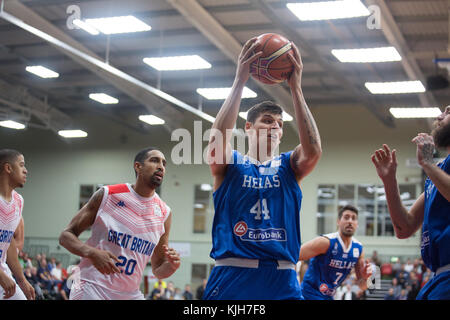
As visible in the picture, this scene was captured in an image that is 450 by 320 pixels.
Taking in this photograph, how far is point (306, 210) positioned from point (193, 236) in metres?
4.95

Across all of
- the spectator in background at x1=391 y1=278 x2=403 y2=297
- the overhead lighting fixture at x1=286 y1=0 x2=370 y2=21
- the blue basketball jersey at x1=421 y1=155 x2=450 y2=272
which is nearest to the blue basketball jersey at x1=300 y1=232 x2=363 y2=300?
the blue basketball jersey at x1=421 y1=155 x2=450 y2=272

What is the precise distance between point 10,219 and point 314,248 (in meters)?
3.43

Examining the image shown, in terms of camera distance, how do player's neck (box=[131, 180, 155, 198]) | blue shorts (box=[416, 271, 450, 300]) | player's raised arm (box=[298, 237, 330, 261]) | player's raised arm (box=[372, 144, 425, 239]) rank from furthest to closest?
player's raised arm (box=[298, 237, 330, 261]) < player's neck (box=[131, 180, 155, 198]) < player's raised arm (box=[372, 144, 425, 239]) < blue shorts (box=[416, 271, 450, 300])

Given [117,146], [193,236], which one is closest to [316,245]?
[193,236]

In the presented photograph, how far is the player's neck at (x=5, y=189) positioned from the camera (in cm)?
635

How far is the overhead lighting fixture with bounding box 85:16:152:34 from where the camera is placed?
46.0ft

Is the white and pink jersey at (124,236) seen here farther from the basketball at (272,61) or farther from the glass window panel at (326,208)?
the glass window panel at (326,208)

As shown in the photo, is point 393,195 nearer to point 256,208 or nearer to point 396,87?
point 256,208

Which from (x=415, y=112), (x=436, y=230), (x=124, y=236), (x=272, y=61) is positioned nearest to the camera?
(x=436, y=230)

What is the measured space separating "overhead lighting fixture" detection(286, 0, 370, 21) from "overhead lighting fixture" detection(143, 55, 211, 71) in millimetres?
4399

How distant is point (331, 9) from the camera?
40.2 ft

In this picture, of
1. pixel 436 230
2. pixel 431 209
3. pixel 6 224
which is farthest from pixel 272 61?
pixel 6 224

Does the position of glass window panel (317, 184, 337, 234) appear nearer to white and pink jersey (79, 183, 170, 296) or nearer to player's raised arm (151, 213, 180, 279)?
player's raised arm (151, 213, 180, 279)

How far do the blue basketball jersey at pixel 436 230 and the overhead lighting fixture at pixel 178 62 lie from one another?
13.2 meters
